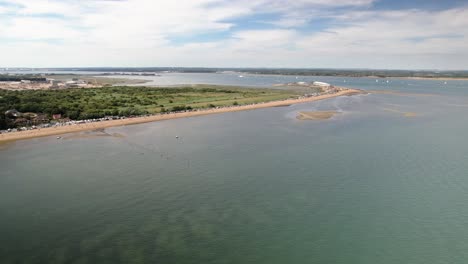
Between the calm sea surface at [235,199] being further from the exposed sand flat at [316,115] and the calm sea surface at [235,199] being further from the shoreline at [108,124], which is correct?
the exposed sand flat at [316,115]

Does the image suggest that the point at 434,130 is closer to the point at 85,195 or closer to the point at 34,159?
the point at 85,195

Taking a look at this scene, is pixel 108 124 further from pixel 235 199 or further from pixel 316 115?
pixel 316 115

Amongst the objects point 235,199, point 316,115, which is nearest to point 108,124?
point 235,199

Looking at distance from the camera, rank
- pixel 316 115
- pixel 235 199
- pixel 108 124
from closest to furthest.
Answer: pixel 235 199 < pixel 108 124 < pixel 316 115

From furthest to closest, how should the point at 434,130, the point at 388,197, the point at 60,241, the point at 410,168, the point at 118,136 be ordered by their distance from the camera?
the point at 434,130 → the point at 118,136 → the point at 410,168 → the point at 388,197 → the point at 60,241

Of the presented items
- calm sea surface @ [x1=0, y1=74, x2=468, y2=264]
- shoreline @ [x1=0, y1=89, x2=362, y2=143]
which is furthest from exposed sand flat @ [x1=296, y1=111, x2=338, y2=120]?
calm sea surface @ [x1=0, y1=74, x2=468, y2=264]

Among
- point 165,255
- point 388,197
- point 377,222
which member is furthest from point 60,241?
point 388,197

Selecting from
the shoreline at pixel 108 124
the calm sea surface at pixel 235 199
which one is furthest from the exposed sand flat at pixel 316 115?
the calm sea surface at pixel 235 199
